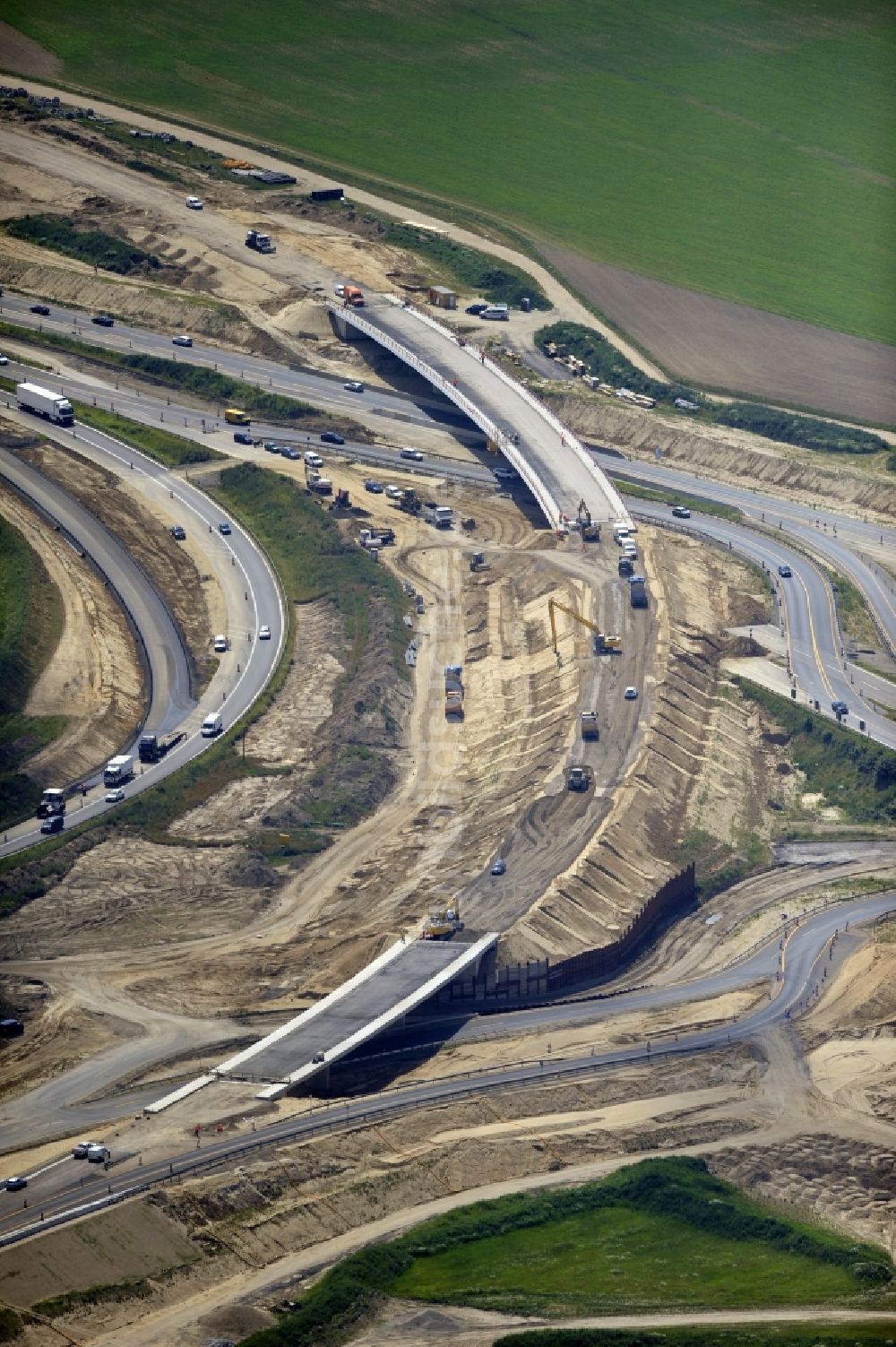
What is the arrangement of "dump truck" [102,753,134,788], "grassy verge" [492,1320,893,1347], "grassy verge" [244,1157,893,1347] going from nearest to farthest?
"grassy verge" [492,1320,893,1347], "grassy verge" [244,1157,893,1347], "dump truck" [102,753,134,788]

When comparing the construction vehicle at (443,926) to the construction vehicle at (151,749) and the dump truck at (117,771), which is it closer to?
the dump truck at (117,771)

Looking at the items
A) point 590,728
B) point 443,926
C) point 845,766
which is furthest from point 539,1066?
point 845,766

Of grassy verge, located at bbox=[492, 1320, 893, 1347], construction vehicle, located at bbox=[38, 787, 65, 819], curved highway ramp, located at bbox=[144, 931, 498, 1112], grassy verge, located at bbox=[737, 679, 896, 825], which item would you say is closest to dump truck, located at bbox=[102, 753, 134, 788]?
construction vehicle, located at bbox=[38, 787, 65, 819]

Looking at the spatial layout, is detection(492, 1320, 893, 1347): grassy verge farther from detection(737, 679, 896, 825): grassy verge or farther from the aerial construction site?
detection(737, 679, 896, 825): grassy verge

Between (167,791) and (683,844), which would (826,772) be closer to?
(683,844)

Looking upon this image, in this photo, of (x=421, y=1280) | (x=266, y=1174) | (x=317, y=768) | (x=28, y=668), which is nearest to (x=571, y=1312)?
(x=421, y=1280)

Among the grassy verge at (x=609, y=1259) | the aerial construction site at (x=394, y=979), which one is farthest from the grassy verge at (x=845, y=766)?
the grassy verge at (x=609, y=1259)
